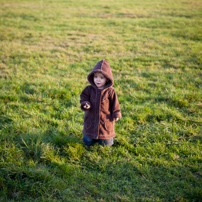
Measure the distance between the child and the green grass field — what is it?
1.32ft

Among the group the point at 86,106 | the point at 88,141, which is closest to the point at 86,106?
the point at 86,106

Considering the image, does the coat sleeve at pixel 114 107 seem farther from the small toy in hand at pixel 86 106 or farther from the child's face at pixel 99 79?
the small toy in hand at pixel 86 106

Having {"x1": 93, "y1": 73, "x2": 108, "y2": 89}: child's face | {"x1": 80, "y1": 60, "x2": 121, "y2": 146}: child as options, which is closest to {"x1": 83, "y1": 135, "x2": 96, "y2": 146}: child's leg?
{"x1": 80, "y1": 60, "x2": 121, "y2": 146}: child

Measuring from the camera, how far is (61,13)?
62.4ft

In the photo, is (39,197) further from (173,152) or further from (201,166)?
(201,166)

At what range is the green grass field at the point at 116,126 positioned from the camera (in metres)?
2.95

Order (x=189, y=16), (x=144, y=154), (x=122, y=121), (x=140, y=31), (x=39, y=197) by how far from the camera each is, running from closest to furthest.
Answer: (x=39, y=197), (x=144, y=154), (x=122, y=121), (x=140, y=31), (x=189, y=16)

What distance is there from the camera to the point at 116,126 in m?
4.39

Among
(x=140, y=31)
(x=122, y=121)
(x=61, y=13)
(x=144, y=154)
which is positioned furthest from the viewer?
(x=61, y=13)

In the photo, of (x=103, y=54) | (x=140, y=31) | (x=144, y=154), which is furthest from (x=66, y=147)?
(x=140, y=31)

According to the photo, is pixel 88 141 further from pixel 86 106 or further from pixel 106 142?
pixel 86 106

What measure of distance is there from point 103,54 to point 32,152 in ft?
21.7

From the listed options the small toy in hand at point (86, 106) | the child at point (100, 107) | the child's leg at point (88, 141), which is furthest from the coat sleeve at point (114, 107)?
the child's leg at point (88, 141)

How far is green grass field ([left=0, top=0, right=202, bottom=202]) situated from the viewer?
295 centimetres
